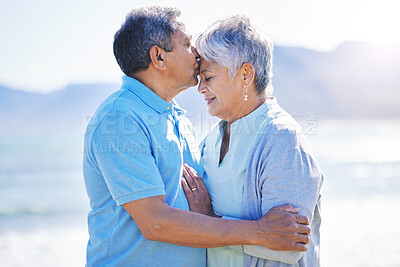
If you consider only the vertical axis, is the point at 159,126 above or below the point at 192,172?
above

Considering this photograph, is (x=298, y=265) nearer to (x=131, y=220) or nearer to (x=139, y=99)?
(x=131, y=220)

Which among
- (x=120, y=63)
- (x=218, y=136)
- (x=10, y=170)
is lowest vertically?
(x=10, y=170)

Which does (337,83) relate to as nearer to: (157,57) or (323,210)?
(323,210)

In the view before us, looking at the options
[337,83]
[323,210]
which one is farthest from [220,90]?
[337,83]

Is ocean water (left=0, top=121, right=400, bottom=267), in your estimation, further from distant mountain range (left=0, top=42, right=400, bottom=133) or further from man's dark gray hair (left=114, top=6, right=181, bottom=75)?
distant mountain range (left=0, top=42, right=400, bottom=133)

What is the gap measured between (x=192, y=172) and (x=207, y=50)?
680 mm

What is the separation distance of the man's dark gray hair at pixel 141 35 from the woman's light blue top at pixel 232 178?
0.62 metres

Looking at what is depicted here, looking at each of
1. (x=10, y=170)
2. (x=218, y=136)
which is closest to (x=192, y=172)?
(x=218, y=136)

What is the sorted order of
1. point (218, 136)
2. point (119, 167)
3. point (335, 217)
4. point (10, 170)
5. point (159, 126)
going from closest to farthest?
point (119, 167) → point (159, 126) → point (218, 136) → point (335, 217) → point (10, 170)

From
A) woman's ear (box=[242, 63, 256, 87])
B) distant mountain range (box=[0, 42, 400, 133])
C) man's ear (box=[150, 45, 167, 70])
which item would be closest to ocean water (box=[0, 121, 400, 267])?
woman's ear (box=[242, 63, 256, 87])

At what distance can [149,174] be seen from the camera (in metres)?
1.88

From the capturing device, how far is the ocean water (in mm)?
5586

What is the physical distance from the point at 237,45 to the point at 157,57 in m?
0.43

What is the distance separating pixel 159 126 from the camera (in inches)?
84.0
